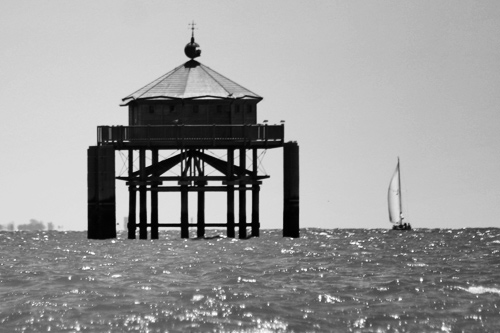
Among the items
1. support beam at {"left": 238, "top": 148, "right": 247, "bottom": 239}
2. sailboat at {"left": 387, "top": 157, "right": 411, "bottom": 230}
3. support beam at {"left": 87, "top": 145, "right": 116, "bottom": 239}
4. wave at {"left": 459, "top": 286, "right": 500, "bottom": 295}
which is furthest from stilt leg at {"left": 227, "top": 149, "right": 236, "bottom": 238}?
sailboat at {"left": 387, "top": 157, "right": 411, "bottom": 230}

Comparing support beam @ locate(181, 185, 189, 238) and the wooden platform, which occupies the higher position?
the wooden platform

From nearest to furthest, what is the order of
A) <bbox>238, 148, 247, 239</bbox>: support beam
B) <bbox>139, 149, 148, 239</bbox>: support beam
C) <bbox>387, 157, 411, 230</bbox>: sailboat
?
<bbox>139, 149, 148, 239</bbox>: support beam, <bbox>238, 148, 247, 239</bbox>: support beam, <bbox>387, 157, 411, 230</bbox>: sailboat

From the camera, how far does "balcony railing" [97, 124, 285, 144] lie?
71188 millimetres

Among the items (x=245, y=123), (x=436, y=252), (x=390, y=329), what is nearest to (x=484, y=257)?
(x=436, y=252)

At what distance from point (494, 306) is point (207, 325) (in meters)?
7.84

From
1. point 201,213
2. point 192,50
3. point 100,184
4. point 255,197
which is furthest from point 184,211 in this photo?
point 192,50

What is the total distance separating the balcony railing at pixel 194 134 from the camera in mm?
71188

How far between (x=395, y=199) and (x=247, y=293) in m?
99.6

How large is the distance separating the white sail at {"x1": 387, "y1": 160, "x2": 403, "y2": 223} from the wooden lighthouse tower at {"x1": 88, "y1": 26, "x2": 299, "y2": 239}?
61.1m

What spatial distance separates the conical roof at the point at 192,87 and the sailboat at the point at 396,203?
200ft

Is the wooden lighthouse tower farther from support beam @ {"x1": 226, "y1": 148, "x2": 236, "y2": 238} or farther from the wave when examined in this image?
the wave

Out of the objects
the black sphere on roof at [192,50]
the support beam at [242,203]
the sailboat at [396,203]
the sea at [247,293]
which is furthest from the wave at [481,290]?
the sailboat at [396,203]

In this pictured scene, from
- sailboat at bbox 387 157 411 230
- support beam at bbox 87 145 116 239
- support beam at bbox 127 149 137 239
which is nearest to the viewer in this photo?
support beam at bbox 87 145 116 239

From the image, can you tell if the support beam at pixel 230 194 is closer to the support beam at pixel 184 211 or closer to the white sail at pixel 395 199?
the support beam at pixel 184 211
